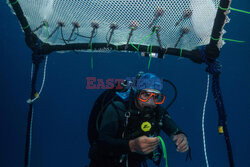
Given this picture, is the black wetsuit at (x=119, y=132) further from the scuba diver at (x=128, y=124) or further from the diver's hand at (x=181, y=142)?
the diver's hand at (x=181, y=142)

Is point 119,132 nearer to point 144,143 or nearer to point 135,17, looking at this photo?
point 144,143

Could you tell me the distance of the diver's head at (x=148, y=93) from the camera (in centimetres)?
202

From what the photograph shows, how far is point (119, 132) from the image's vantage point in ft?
6.48

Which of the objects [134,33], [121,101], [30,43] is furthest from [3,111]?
[134,33]

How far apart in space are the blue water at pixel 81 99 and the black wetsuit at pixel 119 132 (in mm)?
6352

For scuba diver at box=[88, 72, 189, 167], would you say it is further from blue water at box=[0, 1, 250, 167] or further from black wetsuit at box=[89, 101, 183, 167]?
blue water at box=[0, 1, 250, 167]

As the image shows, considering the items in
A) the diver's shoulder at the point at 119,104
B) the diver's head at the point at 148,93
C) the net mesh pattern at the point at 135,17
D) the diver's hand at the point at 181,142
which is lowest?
the diver's hand at the point at 181,142

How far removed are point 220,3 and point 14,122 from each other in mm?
9725

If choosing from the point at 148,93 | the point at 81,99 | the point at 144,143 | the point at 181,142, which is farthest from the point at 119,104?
the point at 81,99

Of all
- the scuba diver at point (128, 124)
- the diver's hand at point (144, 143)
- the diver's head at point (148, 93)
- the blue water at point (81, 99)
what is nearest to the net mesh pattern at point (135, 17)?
the diver's head at point (148, 93)

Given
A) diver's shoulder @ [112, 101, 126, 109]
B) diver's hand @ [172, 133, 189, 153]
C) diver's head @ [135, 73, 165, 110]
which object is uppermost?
diver's head @ [135, 73, 165, 110]

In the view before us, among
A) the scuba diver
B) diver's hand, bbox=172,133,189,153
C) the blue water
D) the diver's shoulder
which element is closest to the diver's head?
the scuba diver

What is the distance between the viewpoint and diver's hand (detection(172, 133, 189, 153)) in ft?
6.28

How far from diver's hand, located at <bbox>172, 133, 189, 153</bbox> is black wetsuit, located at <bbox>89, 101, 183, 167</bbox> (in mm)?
121
